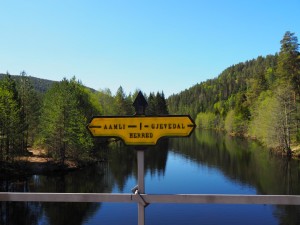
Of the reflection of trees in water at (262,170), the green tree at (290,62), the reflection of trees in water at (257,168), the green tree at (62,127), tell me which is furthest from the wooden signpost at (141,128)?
the green tree at (290,62)

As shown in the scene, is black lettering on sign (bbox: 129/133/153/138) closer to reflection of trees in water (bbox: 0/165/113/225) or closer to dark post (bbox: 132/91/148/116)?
dark post (bbox: 132/91/148/116)

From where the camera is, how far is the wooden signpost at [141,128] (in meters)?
5.55

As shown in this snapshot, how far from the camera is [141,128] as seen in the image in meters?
5.69

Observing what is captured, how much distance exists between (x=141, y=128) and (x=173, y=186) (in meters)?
36.9

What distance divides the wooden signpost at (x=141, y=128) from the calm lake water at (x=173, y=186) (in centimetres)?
2371

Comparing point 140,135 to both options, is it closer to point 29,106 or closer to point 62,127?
point 62,127

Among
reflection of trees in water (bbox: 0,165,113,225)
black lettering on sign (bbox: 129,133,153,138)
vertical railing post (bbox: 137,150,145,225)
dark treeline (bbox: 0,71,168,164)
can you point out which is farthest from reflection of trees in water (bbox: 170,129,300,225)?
black lettering on sign (bbox: 129,133,153,138)

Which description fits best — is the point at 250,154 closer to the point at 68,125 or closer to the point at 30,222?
the point at 68,125

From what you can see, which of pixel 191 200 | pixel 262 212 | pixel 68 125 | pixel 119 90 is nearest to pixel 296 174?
pixel 262 212

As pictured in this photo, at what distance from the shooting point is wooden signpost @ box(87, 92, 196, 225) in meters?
5.55

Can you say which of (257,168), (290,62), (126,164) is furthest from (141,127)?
(290,62)

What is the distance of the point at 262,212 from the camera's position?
31.8 metres

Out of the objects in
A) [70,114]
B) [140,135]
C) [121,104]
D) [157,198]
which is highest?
[121,104]

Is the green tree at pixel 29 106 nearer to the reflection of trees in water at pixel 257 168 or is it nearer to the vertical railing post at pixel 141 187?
the reflection of trees in water at pixel 257 168
